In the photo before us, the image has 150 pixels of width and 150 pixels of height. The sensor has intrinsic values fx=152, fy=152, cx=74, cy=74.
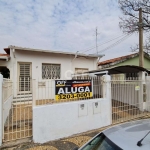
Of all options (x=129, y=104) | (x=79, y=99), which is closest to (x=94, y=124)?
(x=79, y=99)

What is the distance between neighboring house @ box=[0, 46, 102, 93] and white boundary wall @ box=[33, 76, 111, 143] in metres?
3.84

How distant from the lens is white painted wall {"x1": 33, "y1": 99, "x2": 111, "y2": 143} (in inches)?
186

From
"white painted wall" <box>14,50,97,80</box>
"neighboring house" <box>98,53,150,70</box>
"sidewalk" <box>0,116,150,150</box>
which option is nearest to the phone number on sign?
"sidewalk" <box>0,116,150,150</box>

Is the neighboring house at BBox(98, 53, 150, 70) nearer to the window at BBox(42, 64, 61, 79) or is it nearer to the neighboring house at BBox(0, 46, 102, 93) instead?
the neighboring house at BBox(0, 46, 102, 93)

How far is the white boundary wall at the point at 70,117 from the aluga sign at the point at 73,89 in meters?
0.25

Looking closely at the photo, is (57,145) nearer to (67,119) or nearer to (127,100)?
(67,119)

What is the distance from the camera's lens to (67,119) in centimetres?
524

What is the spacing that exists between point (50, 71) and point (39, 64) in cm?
90

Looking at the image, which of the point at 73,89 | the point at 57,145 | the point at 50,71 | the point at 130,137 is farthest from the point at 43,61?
the point at 130,137

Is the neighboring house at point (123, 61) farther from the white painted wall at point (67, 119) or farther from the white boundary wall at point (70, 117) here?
the white painted wall at point (67, 119)

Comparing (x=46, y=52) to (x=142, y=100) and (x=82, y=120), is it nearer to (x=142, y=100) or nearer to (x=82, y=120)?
(x=82, y=120)

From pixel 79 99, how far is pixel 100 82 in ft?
4.07

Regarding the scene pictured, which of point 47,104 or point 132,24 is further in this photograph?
point 132,24

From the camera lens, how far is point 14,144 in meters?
4.42
